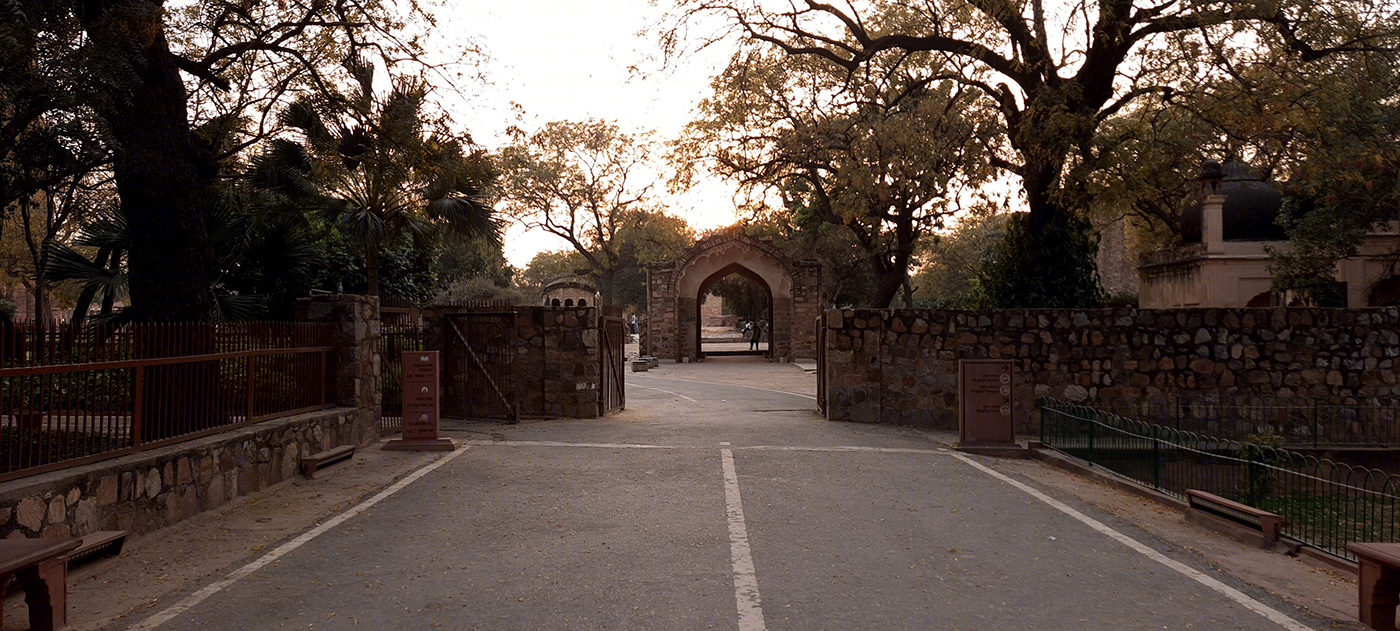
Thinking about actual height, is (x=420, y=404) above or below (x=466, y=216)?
below

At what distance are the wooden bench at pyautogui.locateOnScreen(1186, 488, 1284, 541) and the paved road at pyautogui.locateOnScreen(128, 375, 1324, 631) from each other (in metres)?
0.88

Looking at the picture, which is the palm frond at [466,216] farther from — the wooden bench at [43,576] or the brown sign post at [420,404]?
the wooden bench at [43,576]

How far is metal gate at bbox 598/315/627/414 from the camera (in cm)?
1642

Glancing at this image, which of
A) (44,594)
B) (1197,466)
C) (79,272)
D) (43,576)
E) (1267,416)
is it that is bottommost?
(1197,466)

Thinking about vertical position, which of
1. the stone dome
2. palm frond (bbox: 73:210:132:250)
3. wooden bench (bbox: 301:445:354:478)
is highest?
the stone dome

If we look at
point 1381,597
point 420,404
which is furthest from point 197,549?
point 1381,597

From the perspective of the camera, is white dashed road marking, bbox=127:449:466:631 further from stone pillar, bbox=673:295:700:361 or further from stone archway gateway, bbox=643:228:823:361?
stone pillar, bbox=673:295:700:361

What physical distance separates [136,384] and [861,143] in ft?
51.1

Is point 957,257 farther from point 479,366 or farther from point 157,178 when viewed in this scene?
point 157,178

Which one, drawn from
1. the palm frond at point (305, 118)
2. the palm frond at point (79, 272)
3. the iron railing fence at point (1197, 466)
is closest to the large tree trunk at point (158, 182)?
the palm frond at point (305, 118)

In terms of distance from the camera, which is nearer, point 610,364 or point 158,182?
point 158,182

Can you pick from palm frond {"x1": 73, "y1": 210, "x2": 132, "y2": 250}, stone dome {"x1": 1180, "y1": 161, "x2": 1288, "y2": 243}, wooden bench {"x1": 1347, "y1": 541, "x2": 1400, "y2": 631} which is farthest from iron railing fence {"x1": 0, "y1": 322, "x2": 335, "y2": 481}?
stone dome {"x1": 1180, "y1": 161, "x2": 1288, "y2": 243}

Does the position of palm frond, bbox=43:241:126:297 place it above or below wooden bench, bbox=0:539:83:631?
above

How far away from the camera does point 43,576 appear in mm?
4961
